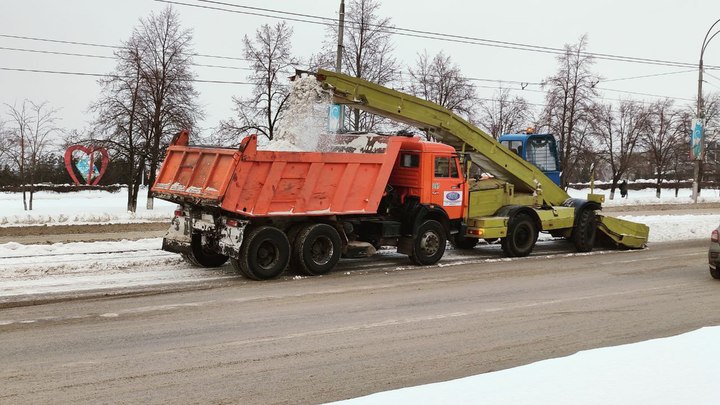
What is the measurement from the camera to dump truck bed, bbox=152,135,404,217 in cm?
1080

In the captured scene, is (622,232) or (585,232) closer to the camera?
(585,232)

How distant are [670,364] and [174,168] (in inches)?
362

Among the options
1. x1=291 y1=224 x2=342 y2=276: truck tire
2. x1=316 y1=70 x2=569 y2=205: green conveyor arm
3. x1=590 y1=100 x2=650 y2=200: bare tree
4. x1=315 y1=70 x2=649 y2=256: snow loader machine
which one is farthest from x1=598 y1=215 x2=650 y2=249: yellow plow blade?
x1=590 y1=100 x2=650 y2=200: bare tree

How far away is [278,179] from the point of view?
11266 mm

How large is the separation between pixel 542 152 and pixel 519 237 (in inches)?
142

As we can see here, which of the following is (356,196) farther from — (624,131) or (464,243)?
(624,131)

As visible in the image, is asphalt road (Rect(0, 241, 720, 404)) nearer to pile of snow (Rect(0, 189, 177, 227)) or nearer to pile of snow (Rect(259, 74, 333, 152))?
pile of snow (Rect(259, 74, 333, 152))

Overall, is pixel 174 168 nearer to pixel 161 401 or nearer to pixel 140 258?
pixel 140 258

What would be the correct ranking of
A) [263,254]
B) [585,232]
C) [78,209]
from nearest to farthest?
[263,254] → [585,232] → [78,209]

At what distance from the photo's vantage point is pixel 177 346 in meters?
6.97

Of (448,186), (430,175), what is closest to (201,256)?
(430,175)

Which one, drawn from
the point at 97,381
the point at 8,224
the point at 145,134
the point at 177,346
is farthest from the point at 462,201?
the point at 145,134

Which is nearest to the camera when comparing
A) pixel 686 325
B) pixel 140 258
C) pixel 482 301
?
pixel 686 325

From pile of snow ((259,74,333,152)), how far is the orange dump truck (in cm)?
61
